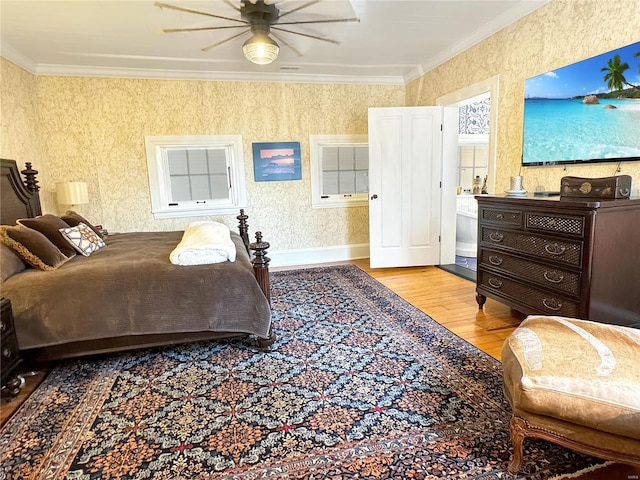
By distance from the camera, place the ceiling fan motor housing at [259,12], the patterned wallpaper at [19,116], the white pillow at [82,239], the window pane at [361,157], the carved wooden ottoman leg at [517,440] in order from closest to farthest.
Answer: the carved wooden ottoman leg at [517,440], the ceiling fan motor housing at [259,12], the white pillow at [82,239], the patterned wallpaper at [19,116], the window pane at [361,157]

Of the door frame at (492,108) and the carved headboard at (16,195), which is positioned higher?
the door frame at (492,108)

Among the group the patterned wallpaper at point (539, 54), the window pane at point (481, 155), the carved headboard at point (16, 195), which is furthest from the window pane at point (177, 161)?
the window pane at point (481, 155)

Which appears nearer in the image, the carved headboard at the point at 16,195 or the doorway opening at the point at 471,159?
the carved headboard at the point at 16,195

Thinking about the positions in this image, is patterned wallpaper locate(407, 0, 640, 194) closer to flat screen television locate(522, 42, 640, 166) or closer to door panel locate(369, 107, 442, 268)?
flat screen television locate(522, 42, 640, 166)

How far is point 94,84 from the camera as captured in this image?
4328 millimetres

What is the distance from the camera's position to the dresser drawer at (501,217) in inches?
106

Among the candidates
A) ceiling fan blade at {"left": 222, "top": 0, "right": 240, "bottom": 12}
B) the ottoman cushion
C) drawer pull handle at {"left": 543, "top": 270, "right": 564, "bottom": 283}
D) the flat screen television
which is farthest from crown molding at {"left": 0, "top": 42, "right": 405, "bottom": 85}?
the ottoman cushion

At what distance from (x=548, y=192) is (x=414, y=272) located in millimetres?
1935

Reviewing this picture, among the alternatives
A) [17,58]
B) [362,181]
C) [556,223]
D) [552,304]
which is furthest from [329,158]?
[17,58]

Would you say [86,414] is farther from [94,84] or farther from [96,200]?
[94,84]

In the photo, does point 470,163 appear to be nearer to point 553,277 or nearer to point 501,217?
point 501,217

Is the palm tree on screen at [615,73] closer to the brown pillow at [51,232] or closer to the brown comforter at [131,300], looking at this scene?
the brown comforter at [131,300]

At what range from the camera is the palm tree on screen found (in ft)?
7.66

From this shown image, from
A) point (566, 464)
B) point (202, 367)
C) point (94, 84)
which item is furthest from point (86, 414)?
point (94, 84)
